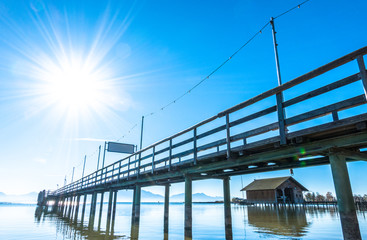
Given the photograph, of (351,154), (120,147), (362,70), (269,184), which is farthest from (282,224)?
(269,184)

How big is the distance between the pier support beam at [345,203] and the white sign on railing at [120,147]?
26.9 meters

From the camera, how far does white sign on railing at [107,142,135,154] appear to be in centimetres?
2958

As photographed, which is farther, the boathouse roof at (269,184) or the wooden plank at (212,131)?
the boathouse roof at (269,184)

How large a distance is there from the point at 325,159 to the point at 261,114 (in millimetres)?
3294

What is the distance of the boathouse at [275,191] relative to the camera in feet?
142

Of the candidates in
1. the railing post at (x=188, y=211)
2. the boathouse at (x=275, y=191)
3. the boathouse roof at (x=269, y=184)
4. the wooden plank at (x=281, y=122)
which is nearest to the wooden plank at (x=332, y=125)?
the wooden plank at (x=281, y=122)

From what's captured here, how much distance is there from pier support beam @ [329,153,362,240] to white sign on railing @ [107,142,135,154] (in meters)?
26.9

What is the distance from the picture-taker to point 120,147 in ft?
100

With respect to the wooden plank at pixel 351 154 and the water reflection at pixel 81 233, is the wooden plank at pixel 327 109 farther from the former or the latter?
the water reflection at pixel 81 233

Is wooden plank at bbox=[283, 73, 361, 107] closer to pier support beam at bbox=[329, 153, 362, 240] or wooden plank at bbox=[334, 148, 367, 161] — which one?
wooden plank at bbox=[334, 148, 367, 161]

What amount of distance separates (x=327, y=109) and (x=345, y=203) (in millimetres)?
2181

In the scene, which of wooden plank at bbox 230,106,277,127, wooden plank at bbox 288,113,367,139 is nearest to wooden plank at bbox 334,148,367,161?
wooden plank at bbox 288,113,367,139

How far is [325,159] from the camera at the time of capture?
26.6ft

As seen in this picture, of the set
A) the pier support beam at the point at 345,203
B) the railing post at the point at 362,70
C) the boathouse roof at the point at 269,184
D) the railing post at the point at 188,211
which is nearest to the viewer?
the railing post at the point at 362,70
